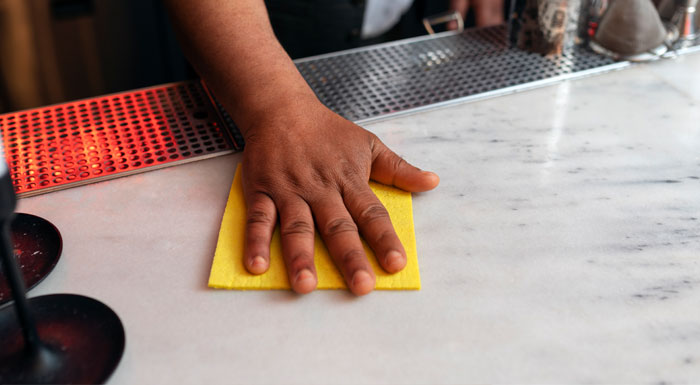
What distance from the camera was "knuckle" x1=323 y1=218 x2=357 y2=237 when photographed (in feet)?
2.16

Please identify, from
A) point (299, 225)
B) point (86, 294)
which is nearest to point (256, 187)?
point (299, 225)

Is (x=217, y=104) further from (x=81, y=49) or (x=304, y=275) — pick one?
(x=81, y=49)

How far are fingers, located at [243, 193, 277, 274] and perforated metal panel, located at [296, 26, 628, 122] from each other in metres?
0.25

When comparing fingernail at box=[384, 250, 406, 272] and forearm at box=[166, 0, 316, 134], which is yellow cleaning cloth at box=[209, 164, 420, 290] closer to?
fingernail at box=[384, 250, 406, 272]

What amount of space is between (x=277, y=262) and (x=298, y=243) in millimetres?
31

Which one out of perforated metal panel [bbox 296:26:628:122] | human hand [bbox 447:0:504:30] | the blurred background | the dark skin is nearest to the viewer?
the dark skin

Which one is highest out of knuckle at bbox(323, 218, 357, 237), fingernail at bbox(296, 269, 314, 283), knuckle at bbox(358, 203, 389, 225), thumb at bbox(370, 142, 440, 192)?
thumb at bbox(370, 142, 440, 192)

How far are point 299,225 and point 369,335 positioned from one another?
0.55ft

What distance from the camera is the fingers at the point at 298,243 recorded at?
596mm

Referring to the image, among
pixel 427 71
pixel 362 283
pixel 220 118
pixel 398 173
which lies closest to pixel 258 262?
pixel 362 283

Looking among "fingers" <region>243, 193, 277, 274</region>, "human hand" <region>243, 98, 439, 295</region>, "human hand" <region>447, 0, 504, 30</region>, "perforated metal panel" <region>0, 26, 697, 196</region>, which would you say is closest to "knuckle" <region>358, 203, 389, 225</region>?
Answer: "human hand" <region>243, 98, 439, 295</region>

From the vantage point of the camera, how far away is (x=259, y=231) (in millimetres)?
655

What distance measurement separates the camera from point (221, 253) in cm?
64

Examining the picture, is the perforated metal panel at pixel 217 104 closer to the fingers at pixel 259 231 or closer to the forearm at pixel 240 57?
the forearm at pixel 240 57
